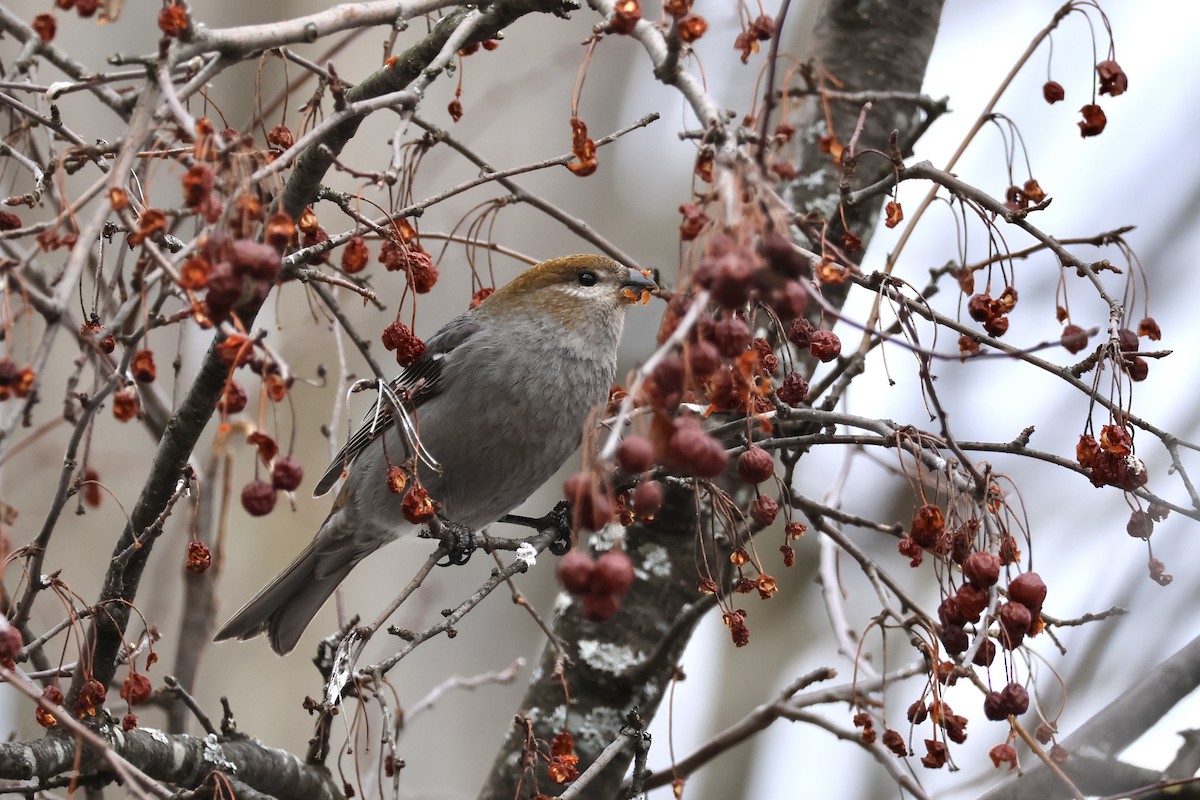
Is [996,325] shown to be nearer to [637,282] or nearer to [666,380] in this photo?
[666,380]

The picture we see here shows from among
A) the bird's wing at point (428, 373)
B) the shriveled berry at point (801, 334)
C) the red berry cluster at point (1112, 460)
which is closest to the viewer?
the red berry cluster at point (1112, 460)

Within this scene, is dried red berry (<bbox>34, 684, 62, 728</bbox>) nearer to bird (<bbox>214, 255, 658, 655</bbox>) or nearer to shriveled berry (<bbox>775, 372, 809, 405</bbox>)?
bird (<bbox>214, 255, 658, 655</bbox>)

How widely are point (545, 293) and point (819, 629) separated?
13.0 feet

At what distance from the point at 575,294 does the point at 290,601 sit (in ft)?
5.79

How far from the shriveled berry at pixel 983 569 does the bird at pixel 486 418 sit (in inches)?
89.7

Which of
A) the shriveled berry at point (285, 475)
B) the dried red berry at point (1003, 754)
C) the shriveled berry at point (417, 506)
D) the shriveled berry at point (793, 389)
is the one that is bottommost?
the dried red berry at point (1003, 754)

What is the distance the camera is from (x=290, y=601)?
183 inches

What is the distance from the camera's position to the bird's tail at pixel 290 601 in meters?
4.52

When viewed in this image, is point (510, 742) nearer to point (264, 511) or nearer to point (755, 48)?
point (264, 511)

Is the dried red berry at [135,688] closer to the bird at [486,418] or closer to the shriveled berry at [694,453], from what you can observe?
the bird at [486,418]

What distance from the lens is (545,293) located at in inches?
183

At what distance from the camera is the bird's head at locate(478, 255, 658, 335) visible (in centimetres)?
451

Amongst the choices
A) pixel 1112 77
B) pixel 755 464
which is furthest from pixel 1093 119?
pixel 755 464

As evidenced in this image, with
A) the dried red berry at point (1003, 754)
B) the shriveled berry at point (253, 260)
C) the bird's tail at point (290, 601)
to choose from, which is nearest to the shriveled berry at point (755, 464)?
the dried red berry at point (1003, 754)
